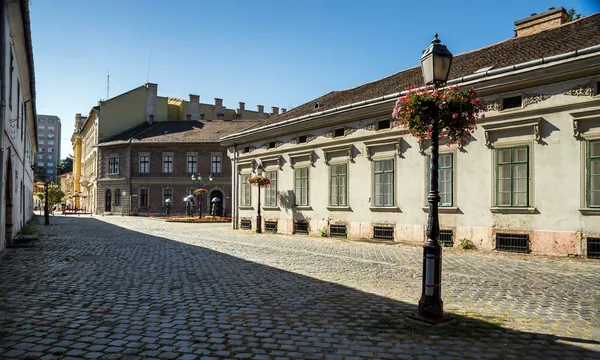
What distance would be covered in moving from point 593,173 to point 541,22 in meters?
7.97

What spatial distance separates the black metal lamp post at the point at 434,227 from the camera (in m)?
5.90

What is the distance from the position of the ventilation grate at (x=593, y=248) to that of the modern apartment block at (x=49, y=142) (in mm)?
166908

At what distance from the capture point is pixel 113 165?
5156cm

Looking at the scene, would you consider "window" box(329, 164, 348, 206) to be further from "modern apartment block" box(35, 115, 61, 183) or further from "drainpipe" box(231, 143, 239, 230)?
"modern apartment block" box(35, 115, 61, 183)

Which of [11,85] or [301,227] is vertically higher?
[11,85]

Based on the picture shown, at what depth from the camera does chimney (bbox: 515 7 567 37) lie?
1689 centimetres

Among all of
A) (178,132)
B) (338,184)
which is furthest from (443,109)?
(178,132)

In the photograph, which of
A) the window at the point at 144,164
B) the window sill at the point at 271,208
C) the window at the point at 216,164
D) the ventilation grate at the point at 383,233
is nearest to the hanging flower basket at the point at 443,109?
the ventilation grate at the point at 383,233

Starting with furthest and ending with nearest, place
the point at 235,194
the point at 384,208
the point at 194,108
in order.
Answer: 1. the point at 194,108
2. the point at 235,194
3. the point at 384,208

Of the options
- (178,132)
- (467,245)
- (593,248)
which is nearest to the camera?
(593,248)

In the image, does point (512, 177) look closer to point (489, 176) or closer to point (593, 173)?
point (489, 176)

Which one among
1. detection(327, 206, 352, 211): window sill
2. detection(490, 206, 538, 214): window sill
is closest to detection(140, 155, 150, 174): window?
detection(327, 206, 352, 211): window sill

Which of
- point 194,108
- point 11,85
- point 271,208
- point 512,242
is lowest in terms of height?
point 512,242

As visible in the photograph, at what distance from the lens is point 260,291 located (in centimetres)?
787
